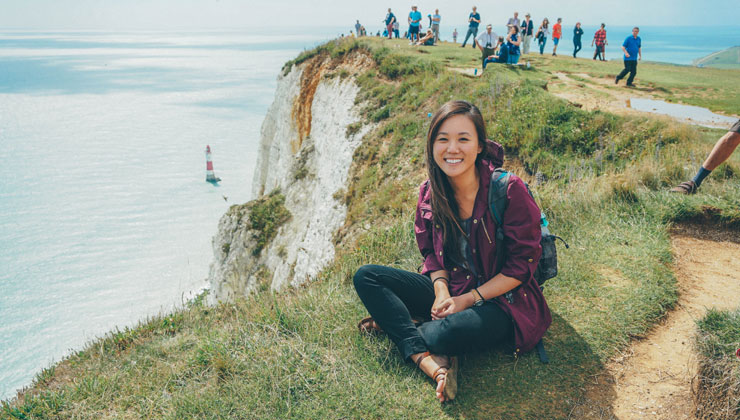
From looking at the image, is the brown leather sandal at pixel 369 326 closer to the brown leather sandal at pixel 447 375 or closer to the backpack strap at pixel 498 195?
the brown leather sandal at pixel 447 375

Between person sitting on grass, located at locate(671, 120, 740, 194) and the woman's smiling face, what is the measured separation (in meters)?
4.94

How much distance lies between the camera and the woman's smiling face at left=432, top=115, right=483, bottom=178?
3553 mm

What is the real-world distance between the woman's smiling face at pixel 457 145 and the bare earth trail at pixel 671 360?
6.89 ft

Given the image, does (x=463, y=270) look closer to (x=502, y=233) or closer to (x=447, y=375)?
(x=502, y=233)

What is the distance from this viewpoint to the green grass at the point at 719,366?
3037 millimetres

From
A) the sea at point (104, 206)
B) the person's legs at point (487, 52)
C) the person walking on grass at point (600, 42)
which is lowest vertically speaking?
the sea at point (104, 206)

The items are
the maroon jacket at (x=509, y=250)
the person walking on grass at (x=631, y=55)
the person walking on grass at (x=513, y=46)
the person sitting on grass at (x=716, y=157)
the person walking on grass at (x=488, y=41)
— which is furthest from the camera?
the person walking on grass at (x=513, y=46)

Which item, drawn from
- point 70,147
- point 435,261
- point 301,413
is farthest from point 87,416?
point 70,147

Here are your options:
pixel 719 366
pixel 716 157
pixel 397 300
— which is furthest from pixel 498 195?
pixel 716 157

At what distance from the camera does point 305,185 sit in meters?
19.3

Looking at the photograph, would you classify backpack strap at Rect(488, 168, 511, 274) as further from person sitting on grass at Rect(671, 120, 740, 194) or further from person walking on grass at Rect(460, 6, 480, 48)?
person walking on grass at Rect(460, 6, 480, 48)

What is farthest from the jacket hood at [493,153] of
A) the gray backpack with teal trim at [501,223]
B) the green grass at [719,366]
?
the green grass at [719,366]

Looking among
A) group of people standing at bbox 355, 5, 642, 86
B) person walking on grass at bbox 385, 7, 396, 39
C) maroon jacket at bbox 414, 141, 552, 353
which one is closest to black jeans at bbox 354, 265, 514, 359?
maroon jacket at bbox 414, 141, 552, 353

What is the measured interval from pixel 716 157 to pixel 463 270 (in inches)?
201
